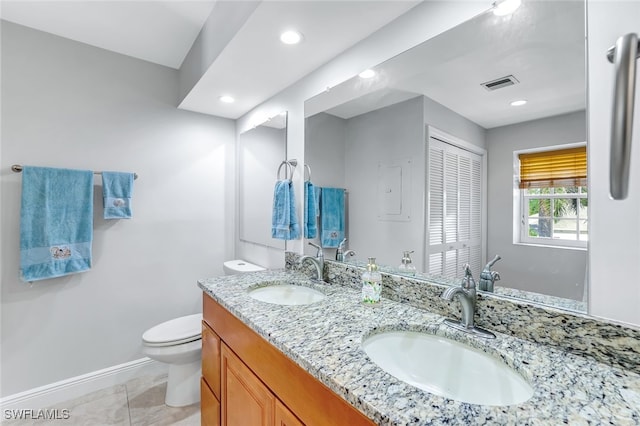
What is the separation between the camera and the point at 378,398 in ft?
1.93

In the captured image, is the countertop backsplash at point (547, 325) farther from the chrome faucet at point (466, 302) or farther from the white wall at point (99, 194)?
the white wall at point (99, 194)

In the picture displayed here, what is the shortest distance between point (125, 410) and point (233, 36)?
2.32 m

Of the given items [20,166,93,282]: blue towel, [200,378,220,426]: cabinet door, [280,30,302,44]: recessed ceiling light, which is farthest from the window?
[20,166,93,282]: blue towel

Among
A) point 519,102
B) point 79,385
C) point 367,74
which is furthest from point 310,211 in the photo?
point 79,385

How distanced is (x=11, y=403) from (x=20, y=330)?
1.41 feet

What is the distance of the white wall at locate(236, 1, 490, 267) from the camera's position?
1.07 meters

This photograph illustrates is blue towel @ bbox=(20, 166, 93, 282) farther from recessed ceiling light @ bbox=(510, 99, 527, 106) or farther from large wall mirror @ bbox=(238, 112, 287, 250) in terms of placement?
recessed ceiling light @ bbox=(510, 99, 527, 106)

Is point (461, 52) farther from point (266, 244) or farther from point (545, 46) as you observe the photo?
point (266, 244)

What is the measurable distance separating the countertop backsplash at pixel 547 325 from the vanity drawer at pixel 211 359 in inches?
36.1

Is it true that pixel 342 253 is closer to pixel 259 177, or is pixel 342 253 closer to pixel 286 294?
pixel 286 294

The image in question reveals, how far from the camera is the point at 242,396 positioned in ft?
3.62

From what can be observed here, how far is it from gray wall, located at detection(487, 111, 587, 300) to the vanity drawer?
1.27 meters

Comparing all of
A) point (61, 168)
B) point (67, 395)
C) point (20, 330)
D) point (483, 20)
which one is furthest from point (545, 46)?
point (67, 395)

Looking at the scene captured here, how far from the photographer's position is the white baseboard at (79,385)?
5.78 feet
